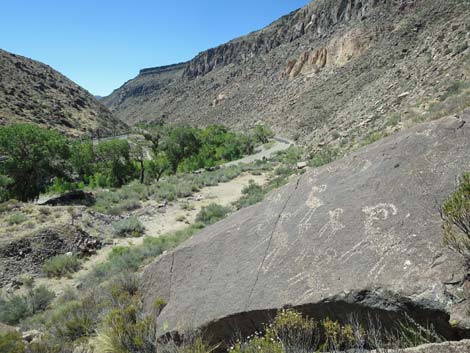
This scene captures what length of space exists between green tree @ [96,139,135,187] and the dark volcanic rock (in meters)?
17.2

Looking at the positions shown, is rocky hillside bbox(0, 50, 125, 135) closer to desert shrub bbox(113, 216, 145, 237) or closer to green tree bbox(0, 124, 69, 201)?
green tree bbox(0, 124, 69, 201)

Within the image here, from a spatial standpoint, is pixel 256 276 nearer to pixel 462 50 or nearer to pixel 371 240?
pixel 371 240

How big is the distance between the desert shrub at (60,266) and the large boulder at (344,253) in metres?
7.11

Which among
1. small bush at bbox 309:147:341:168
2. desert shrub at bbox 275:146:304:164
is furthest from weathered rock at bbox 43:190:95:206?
desert shrub at bbox 275:146:304:164

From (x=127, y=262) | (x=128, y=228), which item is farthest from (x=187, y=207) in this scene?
(x=127, y=262)

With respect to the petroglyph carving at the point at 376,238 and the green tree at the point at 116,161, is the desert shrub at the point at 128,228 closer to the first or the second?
the petroglyph carving at the point at 376,238

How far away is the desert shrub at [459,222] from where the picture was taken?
281 centimetres

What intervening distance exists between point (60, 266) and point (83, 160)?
22.1m

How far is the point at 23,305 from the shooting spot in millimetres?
8250

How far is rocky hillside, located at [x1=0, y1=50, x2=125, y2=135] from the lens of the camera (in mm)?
48281

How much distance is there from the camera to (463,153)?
372 cm


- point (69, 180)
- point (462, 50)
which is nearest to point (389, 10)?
point (462, 50)

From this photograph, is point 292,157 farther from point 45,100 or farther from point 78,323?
point 45,100

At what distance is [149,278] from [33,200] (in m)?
21.2
